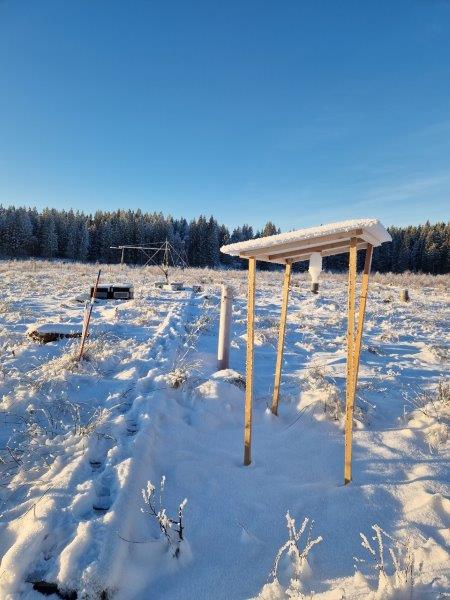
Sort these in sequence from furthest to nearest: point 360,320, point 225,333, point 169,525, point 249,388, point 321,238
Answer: point 225,333
point 249,388
point 360,320
point 321,238
point 169,525

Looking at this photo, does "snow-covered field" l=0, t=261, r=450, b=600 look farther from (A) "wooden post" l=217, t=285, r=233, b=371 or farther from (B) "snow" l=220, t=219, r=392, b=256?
(B) "snow" l=220, t=219, r=392, b=256

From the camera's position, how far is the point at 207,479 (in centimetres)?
352

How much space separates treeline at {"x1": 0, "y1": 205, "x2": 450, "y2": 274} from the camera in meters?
58.8

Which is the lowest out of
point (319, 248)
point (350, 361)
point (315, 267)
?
point (350, 361)

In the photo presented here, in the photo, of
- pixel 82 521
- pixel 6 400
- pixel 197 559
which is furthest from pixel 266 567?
pixel 6 400

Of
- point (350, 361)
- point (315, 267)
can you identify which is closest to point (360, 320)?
point (350, 361)

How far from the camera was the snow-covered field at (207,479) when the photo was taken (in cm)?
230

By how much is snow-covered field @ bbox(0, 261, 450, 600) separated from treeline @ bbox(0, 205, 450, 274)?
54087 mm

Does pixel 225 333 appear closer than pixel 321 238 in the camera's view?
No

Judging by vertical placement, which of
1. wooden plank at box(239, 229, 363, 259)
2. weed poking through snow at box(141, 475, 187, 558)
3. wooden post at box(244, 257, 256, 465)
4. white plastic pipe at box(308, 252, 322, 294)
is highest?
wooden plank at box(239, 229, 363, 259)

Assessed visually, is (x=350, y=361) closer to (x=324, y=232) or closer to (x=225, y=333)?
(x=324, y=232)

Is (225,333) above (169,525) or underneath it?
above

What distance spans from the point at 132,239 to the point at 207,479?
66318 mm

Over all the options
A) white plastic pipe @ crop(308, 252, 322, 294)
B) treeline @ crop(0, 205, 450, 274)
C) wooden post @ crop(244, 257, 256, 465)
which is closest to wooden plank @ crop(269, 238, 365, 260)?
white plastic pipe @ crop(308, 252, 322, 294)
